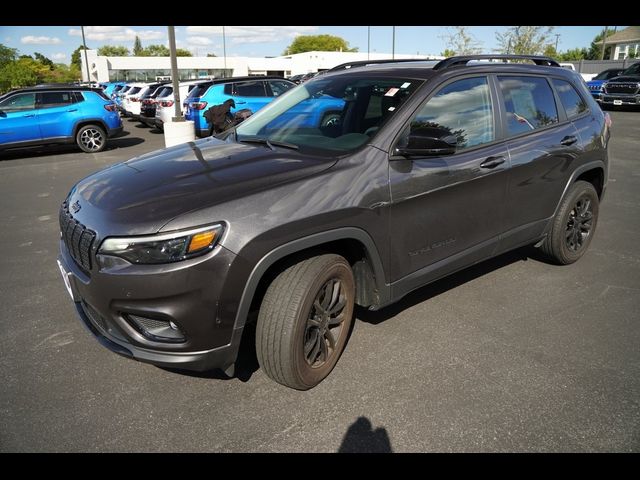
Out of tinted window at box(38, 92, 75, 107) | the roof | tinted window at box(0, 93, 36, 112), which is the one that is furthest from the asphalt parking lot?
the roof

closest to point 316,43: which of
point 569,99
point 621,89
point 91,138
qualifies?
point 621,89

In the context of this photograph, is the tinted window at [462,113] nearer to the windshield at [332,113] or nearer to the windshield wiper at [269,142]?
the windshield at [332,113]

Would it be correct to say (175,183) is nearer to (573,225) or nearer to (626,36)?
(573,225)

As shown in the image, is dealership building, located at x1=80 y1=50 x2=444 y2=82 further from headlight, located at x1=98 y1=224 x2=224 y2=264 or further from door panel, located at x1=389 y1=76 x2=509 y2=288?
headlight, located at x1=98 y1=224 x2=224 y2=264

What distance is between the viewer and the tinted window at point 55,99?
1218 centimetres

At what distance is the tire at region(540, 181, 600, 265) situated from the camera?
4348 mm

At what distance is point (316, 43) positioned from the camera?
12538cm

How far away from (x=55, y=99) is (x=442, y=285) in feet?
38.9

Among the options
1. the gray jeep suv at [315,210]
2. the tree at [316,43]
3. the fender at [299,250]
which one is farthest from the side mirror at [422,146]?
the tree at [316,43]

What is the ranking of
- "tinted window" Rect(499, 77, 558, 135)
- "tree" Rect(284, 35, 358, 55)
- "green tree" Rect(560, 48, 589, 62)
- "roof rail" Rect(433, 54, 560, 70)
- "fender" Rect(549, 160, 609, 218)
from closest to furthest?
"roof rail" Rect(433, 54, 560, 70)
"tinted window" Rect(499, 77, 558, 135)
"fender" Rect(549, 160, 609, 218)
"green tree" Rect(560, 48, 589, 62)
"tree" Rect(284, 35, 358, 55)

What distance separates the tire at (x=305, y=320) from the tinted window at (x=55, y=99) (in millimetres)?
12146

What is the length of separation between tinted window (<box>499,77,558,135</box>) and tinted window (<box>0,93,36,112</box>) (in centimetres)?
1206
